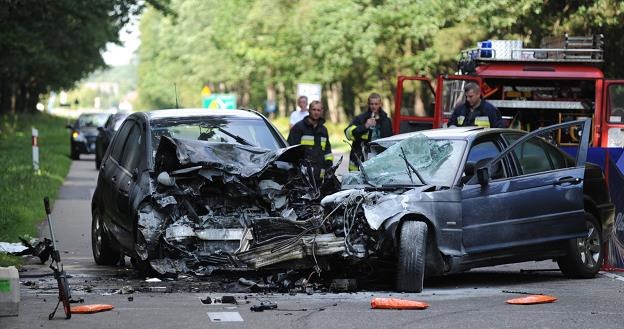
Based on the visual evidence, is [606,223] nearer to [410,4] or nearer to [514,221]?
[514,221]

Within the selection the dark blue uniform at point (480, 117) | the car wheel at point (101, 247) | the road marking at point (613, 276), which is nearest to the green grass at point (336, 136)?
the dark blue uniform at point (480, 117)

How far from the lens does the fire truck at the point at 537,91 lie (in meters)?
18.6

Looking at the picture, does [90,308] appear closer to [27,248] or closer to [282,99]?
[27,248]

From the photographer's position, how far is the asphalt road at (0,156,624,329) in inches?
358

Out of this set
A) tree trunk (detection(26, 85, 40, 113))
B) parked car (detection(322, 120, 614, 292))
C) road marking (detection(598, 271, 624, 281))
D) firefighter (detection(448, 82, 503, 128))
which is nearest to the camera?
parked car (detection(322, 120, 614, 292))

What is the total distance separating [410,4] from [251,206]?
129ft

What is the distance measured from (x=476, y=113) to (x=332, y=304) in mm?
5569

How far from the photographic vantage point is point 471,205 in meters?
11.3

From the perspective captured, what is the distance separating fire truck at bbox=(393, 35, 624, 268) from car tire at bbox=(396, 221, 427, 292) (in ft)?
26.0

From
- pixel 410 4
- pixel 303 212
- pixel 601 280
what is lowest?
pixel 601 280

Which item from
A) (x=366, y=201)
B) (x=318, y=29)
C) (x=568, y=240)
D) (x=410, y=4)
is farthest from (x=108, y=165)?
(x=318, y=29)

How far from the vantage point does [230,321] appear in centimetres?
919

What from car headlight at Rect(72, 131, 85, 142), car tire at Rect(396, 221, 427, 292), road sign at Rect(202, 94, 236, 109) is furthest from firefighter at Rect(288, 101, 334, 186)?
road sign at Rect(202, 94, 236, 109)

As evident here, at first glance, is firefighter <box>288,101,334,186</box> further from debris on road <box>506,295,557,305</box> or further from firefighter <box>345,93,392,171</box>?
debris on road <box>506,295,557,305</box>
